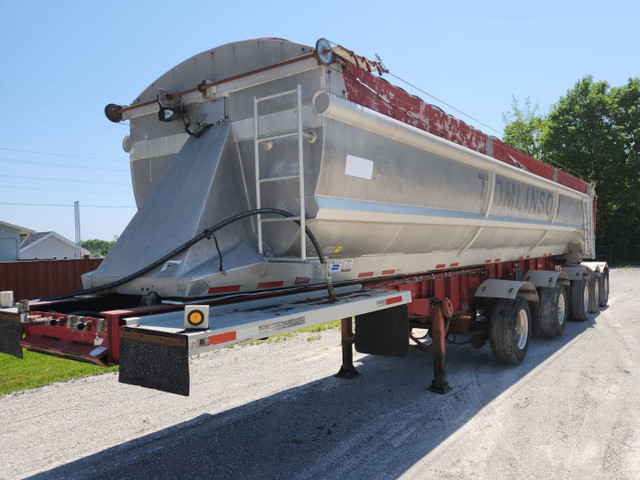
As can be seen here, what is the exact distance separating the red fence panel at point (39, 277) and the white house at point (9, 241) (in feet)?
52.8

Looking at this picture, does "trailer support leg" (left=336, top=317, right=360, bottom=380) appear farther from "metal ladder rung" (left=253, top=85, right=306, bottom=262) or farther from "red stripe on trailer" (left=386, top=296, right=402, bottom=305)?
"metal ladder rung" (left=253, top=85, right=306, bottom=262)

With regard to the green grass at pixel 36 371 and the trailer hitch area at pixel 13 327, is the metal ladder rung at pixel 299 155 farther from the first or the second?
the green grass at pixel 36 371

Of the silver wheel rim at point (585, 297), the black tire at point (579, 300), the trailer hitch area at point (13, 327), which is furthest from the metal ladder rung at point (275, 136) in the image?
the silver wheel rim at point (585, 297)

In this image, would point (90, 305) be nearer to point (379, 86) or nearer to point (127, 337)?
point (127, 337)

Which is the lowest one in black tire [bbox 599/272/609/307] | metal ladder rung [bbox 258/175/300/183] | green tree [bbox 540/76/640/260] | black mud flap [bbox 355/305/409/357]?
black tire [bbox 599/272/609/307]

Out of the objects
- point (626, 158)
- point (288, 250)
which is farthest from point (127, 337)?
point (626, 158)

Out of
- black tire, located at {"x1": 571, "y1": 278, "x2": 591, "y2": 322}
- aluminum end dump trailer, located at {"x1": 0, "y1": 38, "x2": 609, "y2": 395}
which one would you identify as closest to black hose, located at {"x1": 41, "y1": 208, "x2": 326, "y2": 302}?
aluminum end dump trailer, located at {"x1": 0, "y1": 38, "x2": 609, "y2": 395}

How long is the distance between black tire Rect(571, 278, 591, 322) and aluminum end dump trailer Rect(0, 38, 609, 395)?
576 cm

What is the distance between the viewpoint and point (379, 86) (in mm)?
4586

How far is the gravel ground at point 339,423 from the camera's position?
12.4ft

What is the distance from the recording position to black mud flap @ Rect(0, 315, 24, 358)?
349 cm

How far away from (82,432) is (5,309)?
62.6 inches

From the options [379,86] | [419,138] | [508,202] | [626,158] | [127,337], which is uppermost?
[626,158]

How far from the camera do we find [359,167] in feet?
13.6
